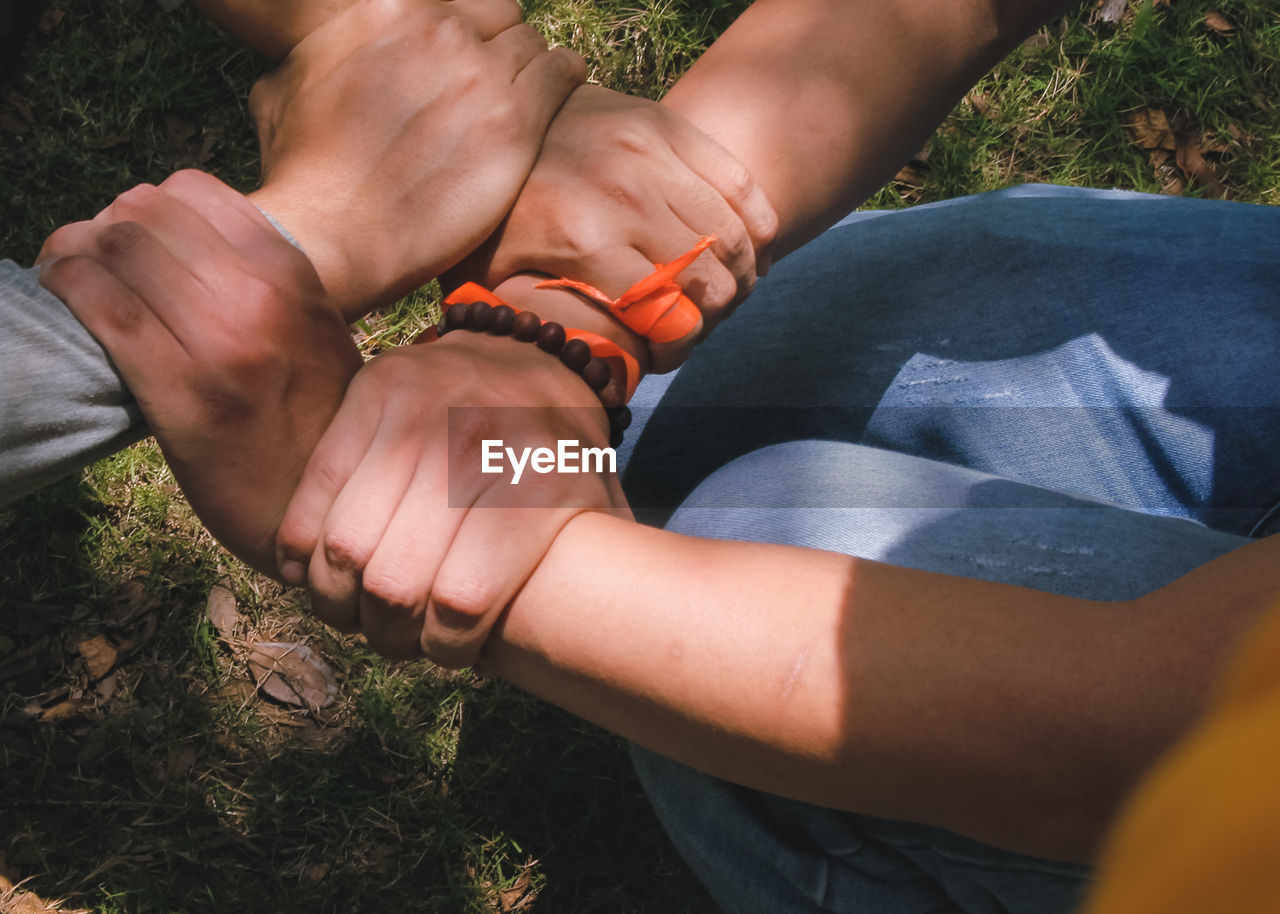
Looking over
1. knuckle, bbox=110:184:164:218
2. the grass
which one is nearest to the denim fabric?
knuckle, bbox=110:184:164:218

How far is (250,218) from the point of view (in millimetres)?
888

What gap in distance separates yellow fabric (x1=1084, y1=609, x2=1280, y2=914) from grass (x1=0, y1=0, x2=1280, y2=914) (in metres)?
1.56

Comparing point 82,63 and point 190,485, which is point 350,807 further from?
point 82,63

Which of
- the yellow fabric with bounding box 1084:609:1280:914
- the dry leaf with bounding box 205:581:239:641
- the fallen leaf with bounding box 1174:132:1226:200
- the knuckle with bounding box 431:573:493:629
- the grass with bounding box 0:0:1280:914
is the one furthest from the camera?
the fallen leaf with bounding box 1174:132:1226:200

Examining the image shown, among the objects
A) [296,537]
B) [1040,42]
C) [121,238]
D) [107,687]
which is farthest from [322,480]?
[1040,42]

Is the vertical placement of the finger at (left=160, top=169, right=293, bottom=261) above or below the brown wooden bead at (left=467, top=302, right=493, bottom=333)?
above

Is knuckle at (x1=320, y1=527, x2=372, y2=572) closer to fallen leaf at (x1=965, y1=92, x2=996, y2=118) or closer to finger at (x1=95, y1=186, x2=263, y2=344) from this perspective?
finger at (x1=95, y1=186, x2=263, y2=344)

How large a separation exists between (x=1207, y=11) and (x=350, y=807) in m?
2.50

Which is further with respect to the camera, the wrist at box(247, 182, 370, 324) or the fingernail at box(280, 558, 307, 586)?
the wrist at box(247, 182, 370, 324)

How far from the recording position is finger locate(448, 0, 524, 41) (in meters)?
1.04

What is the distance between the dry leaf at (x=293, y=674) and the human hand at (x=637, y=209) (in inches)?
43.1

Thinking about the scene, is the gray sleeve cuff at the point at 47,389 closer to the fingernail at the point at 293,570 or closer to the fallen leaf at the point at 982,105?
the fingernail at the point at 293,570

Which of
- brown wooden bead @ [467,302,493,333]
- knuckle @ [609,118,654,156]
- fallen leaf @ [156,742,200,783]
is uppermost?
knuckle @ [609,118,654,156]

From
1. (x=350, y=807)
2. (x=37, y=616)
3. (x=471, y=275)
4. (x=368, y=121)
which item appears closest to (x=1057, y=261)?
(x=471, y=275)
